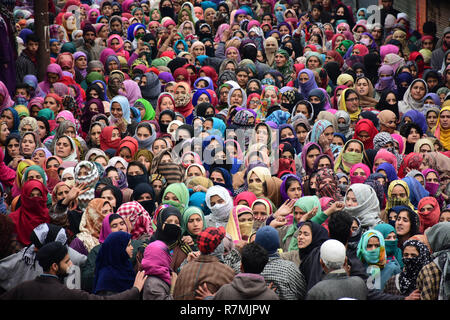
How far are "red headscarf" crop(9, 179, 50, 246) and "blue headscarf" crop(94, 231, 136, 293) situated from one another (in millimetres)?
1551

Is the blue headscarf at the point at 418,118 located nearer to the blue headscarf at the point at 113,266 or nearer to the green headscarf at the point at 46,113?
the green headscarf at the point at 46,113

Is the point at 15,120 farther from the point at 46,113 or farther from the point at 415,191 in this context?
the point at 415,191

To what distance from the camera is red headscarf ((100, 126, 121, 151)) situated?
1006 centimetres

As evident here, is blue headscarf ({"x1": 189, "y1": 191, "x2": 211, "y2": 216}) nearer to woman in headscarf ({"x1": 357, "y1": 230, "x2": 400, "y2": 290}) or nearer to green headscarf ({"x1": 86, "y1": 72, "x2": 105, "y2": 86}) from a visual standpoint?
woman in headscarf ({"x1": 357, "y1": 230, "x2": 400, "y2": 290})

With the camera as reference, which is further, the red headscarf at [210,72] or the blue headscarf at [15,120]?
the red headscarf at [210,72]

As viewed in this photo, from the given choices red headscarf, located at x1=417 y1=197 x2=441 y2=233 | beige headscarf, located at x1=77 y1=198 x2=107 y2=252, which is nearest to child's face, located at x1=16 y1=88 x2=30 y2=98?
beige headscarf, located at x1=77 y1=198 x2=107 y2=252

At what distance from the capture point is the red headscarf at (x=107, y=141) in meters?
10.1

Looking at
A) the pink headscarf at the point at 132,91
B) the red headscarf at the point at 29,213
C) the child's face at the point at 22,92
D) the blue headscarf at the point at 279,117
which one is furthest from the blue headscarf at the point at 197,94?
the red headscarf at the point at 29,213

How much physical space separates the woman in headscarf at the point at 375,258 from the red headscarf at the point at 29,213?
290 centimetres

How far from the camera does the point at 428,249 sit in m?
6.45

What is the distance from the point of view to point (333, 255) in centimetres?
550

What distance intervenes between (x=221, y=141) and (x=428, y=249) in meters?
3.73

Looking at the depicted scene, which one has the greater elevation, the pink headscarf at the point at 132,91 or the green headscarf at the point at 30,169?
the pink headscarf at the point at 132,91
